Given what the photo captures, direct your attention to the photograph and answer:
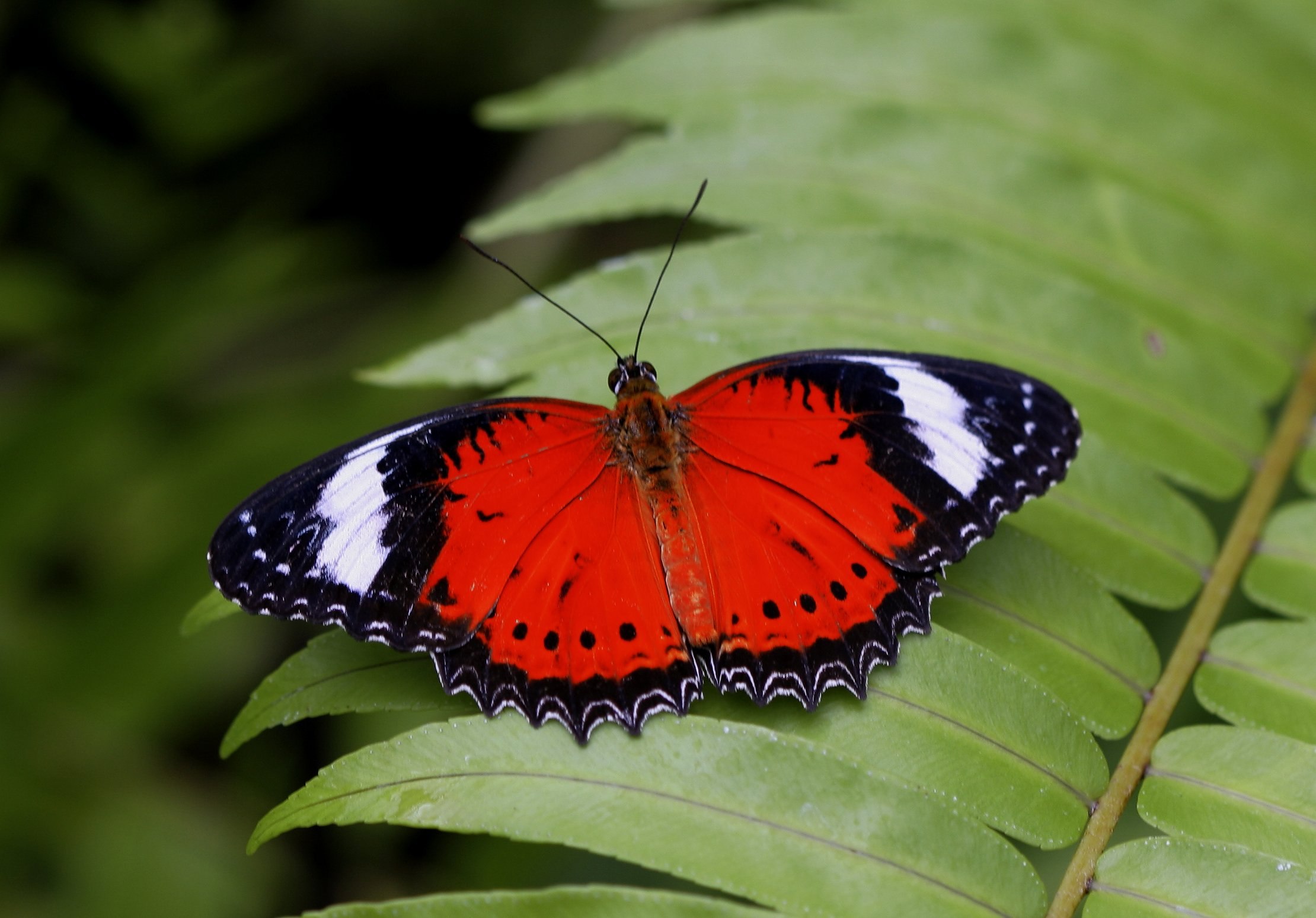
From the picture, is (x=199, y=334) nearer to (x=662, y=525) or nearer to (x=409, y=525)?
(x=409, y=525)

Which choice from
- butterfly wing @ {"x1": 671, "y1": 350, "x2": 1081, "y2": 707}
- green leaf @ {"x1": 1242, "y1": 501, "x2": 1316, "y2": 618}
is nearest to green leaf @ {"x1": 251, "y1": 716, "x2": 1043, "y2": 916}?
butterfly wing @ {"x1": 671, "y1": 350, "x2": 1081, "y2": 707}

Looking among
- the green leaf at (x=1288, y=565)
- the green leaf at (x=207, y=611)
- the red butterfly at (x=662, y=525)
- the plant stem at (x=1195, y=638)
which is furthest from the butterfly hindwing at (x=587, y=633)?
the green leaf at (x=1288, y=565)

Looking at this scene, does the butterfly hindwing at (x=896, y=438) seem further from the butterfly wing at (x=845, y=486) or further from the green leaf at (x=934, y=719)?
the green leaf at (x=934, y=719)

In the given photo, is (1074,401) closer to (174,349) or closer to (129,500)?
(174,349)

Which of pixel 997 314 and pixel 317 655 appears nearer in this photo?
pixel 317 655

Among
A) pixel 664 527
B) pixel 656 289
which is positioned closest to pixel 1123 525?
pixel 664 527

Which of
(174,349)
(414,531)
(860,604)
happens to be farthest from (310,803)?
(174,349)
